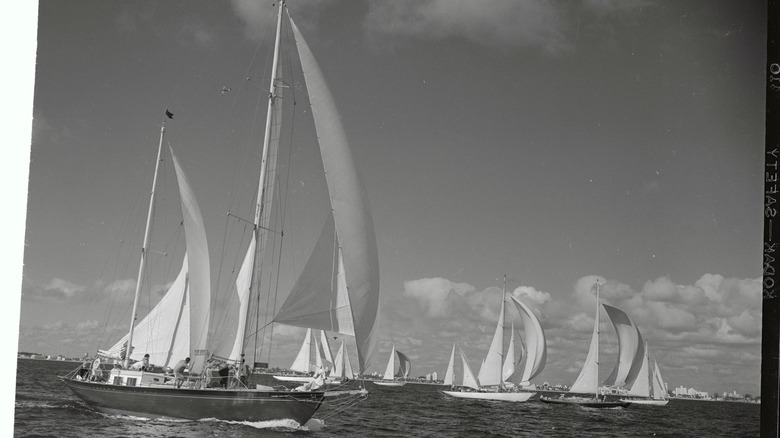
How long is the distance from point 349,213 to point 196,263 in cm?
211

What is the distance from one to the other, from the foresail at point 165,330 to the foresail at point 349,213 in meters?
2.22

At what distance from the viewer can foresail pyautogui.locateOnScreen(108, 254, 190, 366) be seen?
7.93 metres

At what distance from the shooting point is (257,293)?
686cm

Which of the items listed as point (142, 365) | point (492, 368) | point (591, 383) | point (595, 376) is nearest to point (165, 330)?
point (142, 365)

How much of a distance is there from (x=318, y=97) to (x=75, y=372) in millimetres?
4060

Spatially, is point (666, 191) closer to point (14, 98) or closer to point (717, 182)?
point (717, 182)

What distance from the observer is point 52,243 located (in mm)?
6543

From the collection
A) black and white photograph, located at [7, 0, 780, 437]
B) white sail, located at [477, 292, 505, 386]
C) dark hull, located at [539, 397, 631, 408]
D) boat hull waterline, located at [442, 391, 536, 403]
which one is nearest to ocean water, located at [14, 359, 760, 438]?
black and white photograph, located at [7, 0, 780, 437]

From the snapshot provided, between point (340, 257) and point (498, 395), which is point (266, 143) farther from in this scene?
point (498, 395)

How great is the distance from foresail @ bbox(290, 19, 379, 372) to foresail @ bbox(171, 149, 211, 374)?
166 cm

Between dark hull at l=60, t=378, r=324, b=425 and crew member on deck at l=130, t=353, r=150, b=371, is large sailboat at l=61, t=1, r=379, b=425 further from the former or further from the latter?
crew member on deck at l=130, t=353, r=150, b=371

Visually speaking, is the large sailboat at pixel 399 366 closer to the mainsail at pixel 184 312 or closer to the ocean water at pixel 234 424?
the ocean water at pixel 234 424

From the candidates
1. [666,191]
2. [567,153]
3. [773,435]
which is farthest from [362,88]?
[773,435]

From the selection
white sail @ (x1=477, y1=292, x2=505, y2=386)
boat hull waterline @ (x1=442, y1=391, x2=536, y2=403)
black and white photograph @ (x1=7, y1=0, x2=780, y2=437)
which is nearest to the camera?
black and white photograph @ (x1=7, y1=0, x2=780, y2=437)
